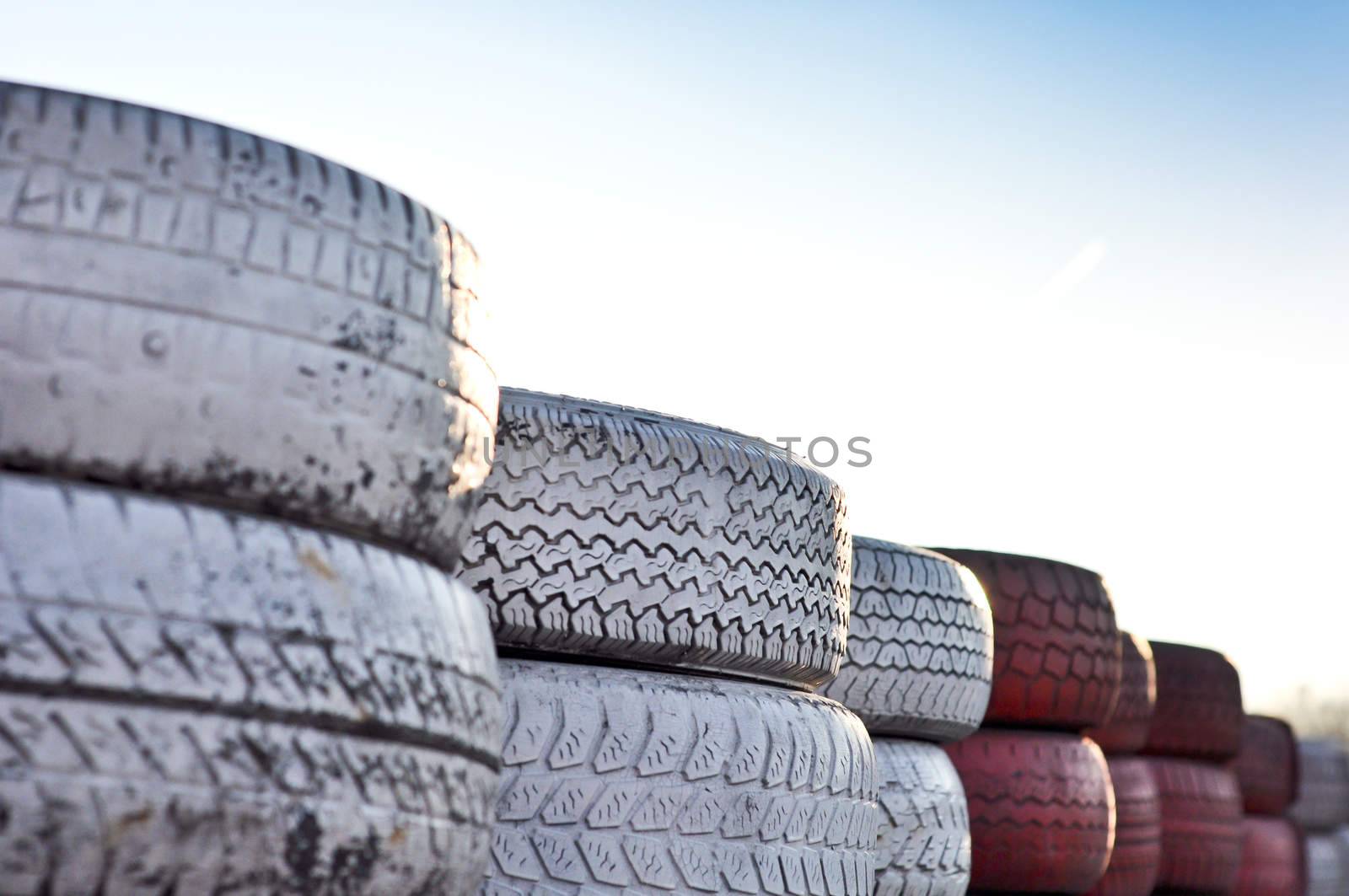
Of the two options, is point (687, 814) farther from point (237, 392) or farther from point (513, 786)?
point (237, 392)

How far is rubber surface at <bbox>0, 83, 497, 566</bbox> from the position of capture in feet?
4.28

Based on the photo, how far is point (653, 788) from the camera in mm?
2125

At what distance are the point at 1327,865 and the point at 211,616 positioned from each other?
28.5 feet

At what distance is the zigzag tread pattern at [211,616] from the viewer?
1242 mm

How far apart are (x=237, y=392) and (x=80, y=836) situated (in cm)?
38

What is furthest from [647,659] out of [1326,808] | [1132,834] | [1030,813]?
[1326,808]

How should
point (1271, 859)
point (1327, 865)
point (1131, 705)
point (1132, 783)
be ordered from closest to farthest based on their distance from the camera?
point (1132, 783) < point (1131, 705) < point (1271, 859) < point (1327, 865)

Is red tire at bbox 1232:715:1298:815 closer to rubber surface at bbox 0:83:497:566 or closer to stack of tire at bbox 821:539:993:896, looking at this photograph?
stack of tire at bbox 821:539:993:896

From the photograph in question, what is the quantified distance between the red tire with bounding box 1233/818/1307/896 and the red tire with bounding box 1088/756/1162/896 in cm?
215

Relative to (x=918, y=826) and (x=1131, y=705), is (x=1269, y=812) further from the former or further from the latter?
(x=918, y=826)

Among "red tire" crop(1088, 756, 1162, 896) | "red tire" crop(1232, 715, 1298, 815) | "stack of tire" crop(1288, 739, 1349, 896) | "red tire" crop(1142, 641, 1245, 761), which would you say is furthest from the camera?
"stack of tire" crop(1288, 739, 1349, 896)

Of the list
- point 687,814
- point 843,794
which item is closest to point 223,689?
point 687,814

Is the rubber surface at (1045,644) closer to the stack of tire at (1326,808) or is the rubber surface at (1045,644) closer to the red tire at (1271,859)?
the red tire at (1271,859)

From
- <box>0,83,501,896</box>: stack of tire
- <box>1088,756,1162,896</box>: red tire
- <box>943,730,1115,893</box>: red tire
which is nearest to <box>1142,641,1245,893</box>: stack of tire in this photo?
<box>1088,756,1162,896</box>: red tire
